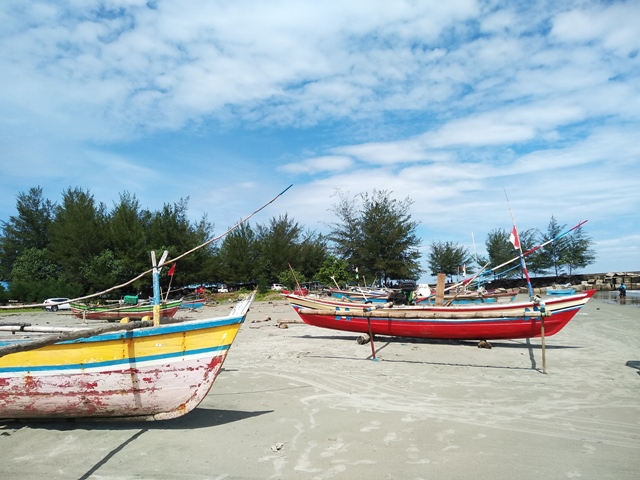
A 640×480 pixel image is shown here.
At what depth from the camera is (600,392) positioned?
721cm

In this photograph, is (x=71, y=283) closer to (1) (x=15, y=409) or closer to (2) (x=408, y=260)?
(2) (x=408, y=260)

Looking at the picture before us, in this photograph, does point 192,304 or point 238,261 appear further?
point 238,261

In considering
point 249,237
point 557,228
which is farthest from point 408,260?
point 557,228

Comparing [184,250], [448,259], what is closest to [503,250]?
[448,259]

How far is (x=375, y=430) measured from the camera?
562cm

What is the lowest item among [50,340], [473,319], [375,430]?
[375,430]

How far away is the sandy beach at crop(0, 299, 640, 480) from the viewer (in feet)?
15.2

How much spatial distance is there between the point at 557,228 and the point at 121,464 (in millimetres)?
57594

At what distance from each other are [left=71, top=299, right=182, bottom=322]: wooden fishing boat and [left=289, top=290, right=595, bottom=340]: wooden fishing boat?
13435mm

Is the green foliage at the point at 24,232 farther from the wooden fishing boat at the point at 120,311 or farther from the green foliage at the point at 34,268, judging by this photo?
the wooden fishing boat at the point at 120,311

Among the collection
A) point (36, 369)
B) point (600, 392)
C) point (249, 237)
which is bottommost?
point (600, 392)

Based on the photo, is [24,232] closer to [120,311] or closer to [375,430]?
[120,311]

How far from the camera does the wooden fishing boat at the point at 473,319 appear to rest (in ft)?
37.1

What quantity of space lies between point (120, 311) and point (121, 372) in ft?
65.5
